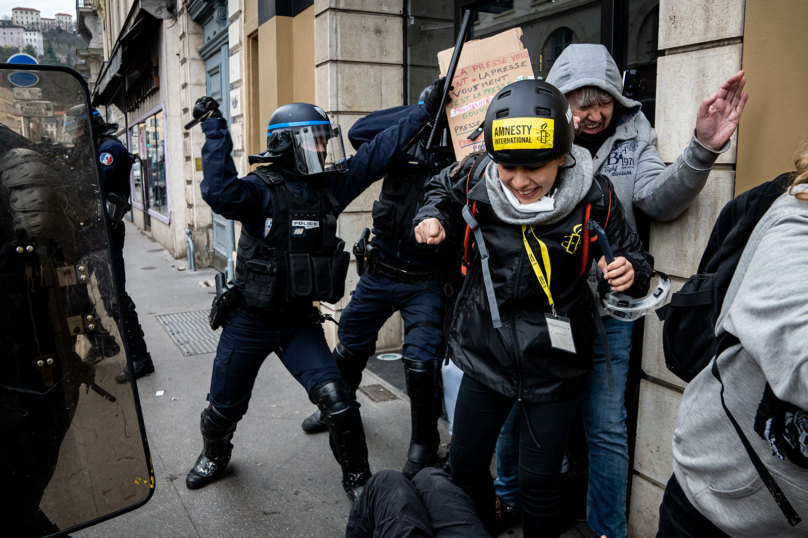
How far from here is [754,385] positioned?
49.1 inches

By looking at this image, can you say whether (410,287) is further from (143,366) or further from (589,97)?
(143,366)

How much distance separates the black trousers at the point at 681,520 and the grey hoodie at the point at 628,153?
1162mm

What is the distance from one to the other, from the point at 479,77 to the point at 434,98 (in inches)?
10.3

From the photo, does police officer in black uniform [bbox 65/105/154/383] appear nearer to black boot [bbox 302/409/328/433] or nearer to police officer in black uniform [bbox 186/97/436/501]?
black boot [bbox 302/409/328/433]

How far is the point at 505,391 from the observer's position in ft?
7.13

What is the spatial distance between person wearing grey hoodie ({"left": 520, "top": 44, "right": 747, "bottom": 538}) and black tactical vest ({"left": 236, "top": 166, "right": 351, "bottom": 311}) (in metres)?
1.27

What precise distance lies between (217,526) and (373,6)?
3998mm

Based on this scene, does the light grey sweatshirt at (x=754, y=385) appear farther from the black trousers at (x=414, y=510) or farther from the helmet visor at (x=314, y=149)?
the helmet visor at (x=314, y=149)

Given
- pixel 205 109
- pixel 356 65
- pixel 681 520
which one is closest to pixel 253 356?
pixel 205 109

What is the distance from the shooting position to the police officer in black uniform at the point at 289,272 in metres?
3.01

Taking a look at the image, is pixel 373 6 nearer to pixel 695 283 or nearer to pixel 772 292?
pixel 695 283

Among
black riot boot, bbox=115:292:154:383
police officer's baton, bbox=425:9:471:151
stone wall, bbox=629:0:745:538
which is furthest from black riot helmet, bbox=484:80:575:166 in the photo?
black riot boot, bbox=115:292:154:383

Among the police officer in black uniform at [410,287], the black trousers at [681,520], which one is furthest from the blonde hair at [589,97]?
the black trousers at [681,520]

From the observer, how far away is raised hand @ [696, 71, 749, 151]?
2.15 metres
